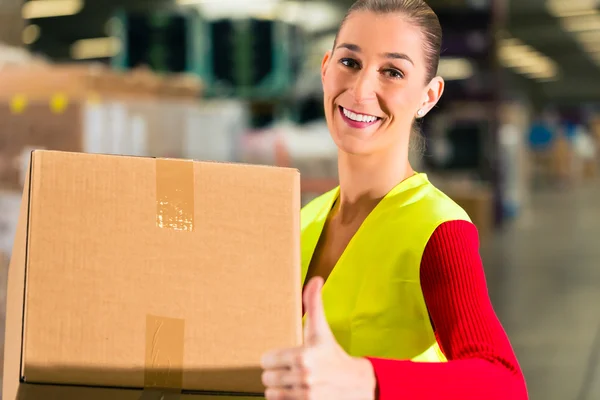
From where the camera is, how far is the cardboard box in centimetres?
112

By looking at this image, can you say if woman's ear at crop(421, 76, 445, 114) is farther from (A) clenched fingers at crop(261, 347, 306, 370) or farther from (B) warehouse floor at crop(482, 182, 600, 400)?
(B) warehouse floor at crop(482, 182, 600, 400)

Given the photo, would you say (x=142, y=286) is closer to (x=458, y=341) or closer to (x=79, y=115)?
(x=458, y=341)

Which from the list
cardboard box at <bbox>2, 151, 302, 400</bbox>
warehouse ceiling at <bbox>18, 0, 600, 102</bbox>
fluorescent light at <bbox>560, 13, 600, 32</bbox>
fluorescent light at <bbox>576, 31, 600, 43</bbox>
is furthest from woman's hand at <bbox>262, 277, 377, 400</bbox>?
fluorescent light at <bbox>576, 31, 600, 43</bbox>

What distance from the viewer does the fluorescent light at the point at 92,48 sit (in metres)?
21.4

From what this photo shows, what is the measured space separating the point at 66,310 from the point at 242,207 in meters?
0.29

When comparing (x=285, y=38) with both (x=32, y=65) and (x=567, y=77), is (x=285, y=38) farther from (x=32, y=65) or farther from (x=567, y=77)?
(x=567, y=77)

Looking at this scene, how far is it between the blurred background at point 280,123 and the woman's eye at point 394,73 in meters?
0.17

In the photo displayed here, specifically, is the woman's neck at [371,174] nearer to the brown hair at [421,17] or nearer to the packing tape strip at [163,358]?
the brown hair at [421,17]

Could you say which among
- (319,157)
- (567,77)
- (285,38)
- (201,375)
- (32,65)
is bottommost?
(201,375)

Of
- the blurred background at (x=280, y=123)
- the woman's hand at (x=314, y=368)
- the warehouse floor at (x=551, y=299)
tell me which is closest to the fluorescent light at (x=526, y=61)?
the warehouse floor at (x=551, y=299)

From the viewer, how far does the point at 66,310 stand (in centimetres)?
112

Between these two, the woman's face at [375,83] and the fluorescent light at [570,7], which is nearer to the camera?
the woman's face at [375,83]

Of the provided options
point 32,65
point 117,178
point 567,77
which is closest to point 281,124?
point 32,65

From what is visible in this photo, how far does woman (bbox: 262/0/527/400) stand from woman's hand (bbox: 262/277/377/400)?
41 mm
